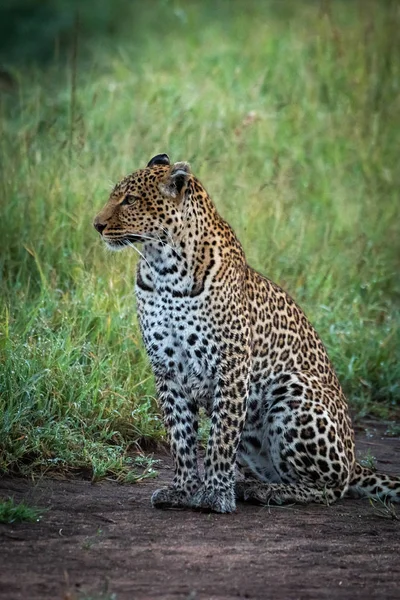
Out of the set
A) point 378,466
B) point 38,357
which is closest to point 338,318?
point 378,466

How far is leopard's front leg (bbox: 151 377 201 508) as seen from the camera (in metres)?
6.36

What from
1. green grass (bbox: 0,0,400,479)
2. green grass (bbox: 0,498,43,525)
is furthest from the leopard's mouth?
green grass (bbox: 0,498,43,525)

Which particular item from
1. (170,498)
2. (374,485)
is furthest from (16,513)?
(374,485)

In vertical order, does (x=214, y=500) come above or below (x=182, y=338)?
below

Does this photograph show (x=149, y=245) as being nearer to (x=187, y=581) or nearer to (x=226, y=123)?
(x=187, y=581)

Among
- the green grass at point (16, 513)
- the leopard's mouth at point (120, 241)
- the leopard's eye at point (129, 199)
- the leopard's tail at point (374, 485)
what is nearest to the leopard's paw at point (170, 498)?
the green grass at point (16, 513)

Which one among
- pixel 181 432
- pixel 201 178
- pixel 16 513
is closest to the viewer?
pixel 16 513

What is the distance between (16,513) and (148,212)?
5.57 ft

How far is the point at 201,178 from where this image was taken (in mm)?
10773

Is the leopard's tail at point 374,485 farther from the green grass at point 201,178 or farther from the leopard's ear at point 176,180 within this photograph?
the leopard's ear at point 176,180

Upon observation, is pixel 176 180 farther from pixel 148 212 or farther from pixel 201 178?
pixel 201 178

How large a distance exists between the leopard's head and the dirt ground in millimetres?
1366

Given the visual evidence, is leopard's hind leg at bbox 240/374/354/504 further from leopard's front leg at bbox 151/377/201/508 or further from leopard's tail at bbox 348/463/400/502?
leopard's front leg at bbox 151/377/201/508

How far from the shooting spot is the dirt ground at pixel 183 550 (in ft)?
15.9
